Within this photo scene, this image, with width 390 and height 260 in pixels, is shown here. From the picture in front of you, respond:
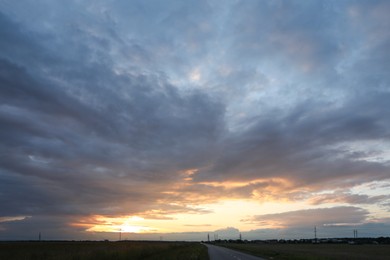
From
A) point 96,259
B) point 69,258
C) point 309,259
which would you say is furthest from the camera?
point 309,259

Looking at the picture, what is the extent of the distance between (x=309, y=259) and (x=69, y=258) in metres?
25.3

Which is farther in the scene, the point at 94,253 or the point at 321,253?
the point at 321,253

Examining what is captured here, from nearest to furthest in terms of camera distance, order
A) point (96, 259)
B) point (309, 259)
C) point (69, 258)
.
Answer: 1. point (69, 258)
2. point (96, 259)
3. point (309, 259)

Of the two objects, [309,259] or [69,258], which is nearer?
[69,258]

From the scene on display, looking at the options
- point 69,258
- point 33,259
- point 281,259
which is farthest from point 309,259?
point 33,259

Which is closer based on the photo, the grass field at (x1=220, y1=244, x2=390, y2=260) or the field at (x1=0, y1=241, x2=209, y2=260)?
the field at (x1=0, y1=241, x2=209, y2=260)

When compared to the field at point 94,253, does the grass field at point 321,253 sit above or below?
below

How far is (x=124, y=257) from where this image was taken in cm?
4353

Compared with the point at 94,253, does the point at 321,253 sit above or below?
below

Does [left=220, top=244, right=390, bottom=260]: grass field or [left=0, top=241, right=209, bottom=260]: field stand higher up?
[left=0, top=241, right=209, bottom=260]: field

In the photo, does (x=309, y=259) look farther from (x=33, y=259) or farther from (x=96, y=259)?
(x=33, y=259)

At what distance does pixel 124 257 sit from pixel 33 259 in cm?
1061

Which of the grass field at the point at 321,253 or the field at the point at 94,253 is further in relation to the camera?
the grass field at the point at 321,253

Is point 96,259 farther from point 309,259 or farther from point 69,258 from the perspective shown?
point 309,259
